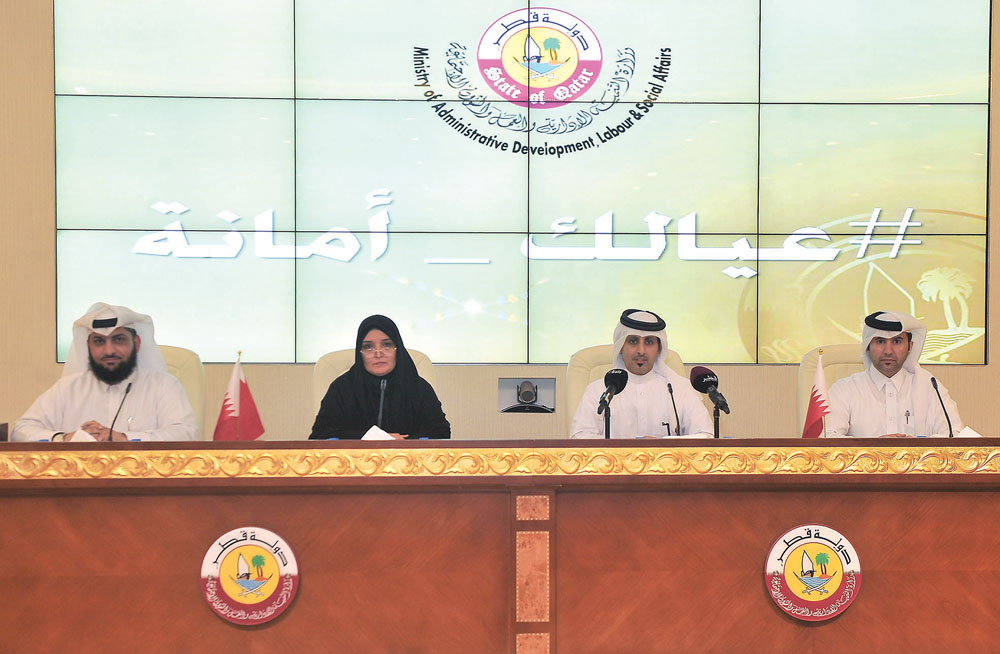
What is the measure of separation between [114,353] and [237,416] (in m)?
0.79

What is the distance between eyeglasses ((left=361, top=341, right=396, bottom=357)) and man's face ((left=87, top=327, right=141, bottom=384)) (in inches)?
34.1

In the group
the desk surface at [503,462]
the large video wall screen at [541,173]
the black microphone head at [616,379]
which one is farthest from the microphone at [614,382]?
the large video wall screen at [541,173]

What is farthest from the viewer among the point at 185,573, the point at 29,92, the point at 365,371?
the point at 29,92

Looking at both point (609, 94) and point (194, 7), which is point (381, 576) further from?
point (194, 7)

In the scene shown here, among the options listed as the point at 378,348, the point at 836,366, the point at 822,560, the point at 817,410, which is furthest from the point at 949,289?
the point at 378,348

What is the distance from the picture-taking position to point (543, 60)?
4.36 meters

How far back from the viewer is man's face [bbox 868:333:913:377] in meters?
3.42

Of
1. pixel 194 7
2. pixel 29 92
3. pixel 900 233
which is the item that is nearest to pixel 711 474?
pixel 900 233

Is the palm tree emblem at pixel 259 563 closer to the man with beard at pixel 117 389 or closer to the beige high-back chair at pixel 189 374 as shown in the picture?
the man with beard at pixel 117 389

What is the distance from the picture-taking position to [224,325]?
14.0 feet

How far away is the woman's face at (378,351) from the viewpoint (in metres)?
3.18

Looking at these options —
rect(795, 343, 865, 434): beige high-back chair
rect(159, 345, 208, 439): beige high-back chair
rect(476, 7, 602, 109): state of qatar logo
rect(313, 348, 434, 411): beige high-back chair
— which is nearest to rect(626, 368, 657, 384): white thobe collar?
rect(795, 343, 865, 434): beige high-back chair

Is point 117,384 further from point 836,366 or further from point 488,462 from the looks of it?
point 836,366

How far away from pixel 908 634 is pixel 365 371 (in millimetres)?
2012
